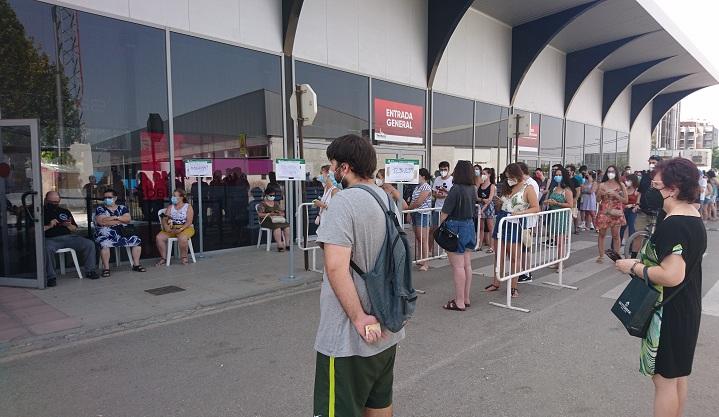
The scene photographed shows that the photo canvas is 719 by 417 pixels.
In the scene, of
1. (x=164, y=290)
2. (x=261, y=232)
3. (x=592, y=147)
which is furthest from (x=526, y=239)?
(x=592, y=147)

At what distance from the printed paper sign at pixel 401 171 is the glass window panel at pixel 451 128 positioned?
6.33m

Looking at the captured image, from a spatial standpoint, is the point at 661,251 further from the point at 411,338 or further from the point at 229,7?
the point at 229,7

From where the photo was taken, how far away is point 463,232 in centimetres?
564

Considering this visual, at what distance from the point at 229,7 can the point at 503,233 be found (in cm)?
710

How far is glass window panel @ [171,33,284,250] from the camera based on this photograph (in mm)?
8906

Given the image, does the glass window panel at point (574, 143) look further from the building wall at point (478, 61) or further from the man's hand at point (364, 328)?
the man's hand at point (364, 328)

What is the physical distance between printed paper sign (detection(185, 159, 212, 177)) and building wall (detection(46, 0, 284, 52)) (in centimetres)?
258

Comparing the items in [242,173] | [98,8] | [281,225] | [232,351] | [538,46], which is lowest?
[232,351]

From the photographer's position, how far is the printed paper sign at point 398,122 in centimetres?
1284

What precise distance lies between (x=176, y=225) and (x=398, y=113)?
7.42m

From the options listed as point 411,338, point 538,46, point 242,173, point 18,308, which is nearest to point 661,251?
point 411,338

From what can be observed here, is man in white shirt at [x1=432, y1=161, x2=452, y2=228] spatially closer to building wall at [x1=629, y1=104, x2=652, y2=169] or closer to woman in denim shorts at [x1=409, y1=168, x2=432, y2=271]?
woman in denim shorts at [x1=409, y1=168, x2=432, y2=271]

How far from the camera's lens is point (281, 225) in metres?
9.62

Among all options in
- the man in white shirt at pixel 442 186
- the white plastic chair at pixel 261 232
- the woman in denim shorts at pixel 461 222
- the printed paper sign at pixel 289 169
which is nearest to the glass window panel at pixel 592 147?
the man in white shirt at pixel 442 186
